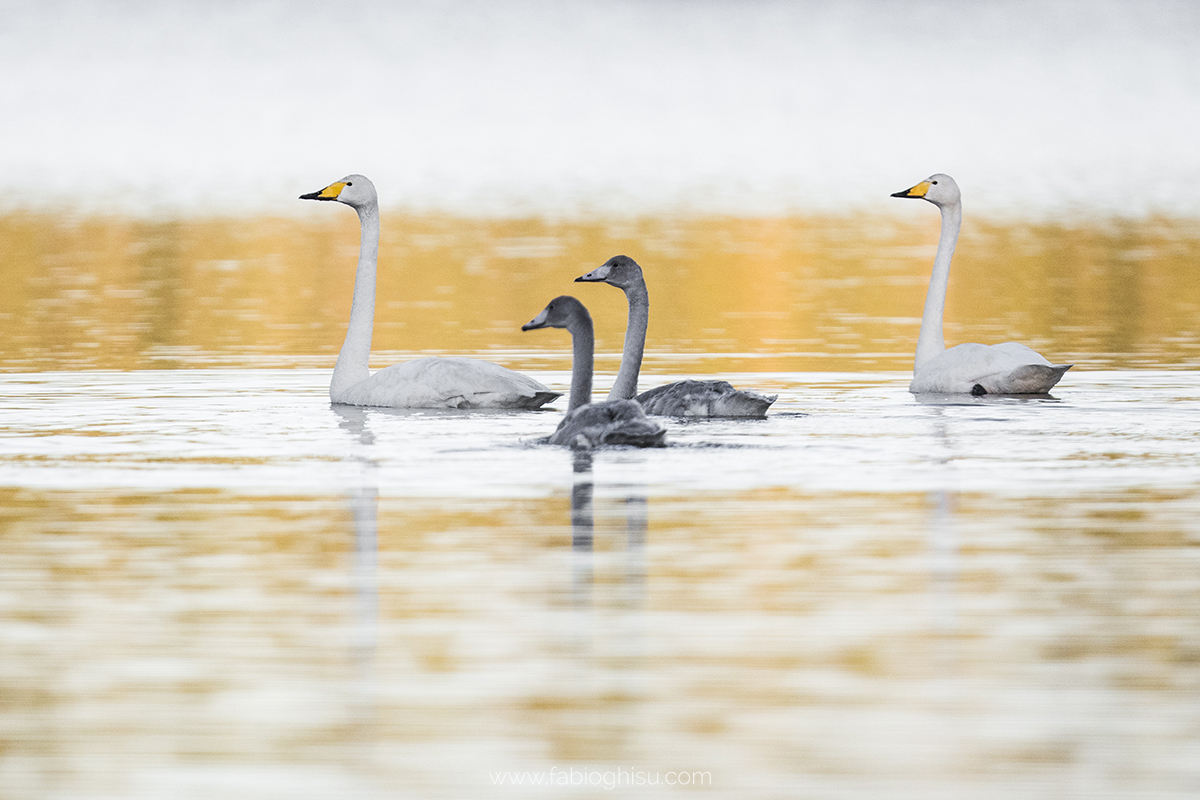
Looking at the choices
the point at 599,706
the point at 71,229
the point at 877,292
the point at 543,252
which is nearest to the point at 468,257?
the point at 543,252

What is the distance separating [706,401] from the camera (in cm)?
1638

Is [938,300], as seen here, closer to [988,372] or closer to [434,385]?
[988,372]

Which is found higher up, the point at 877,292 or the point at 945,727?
the point at 877,292

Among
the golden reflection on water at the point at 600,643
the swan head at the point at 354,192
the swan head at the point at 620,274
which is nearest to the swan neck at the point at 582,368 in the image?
the swan head at the point at 620,274

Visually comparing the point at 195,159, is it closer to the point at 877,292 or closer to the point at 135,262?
the point at 135,262

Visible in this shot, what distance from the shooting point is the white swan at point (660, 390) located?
16.2 metres

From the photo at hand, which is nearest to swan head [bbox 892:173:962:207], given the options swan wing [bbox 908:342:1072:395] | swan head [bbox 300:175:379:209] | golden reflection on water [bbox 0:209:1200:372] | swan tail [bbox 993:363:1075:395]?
golden reflection on water [bbox 0:209:1200:372]

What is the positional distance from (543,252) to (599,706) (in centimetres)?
3590

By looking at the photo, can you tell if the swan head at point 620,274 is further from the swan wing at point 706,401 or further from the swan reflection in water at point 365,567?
the swan reflection in water at point 365,567

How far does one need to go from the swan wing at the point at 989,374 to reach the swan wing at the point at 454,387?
328 centimetres

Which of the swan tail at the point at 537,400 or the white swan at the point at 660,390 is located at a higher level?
the white swan at the point at 660,390

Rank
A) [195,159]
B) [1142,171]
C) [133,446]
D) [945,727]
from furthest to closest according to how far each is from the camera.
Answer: [195,159] < [1142,171] < [133,446] < [945,727]

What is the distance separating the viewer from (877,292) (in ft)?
107

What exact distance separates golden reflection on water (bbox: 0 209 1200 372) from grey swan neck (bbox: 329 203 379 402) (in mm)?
2789
